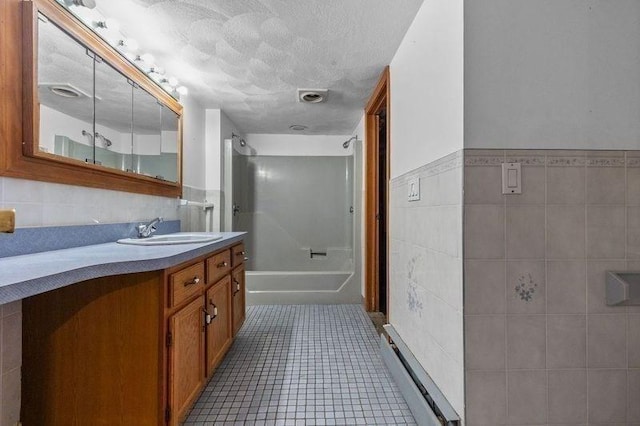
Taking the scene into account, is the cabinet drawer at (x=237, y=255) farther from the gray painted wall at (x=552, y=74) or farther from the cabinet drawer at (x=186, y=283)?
the gray painted wall at (x=552, y=74)

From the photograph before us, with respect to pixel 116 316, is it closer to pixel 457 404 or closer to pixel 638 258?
pixel 457 404

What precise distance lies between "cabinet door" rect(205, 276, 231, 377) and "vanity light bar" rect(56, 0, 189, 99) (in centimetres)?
147

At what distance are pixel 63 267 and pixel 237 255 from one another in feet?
4.36

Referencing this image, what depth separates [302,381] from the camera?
5.72 ft

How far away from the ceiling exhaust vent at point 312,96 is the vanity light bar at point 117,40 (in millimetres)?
943

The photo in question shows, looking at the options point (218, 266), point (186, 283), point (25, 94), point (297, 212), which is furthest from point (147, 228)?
point (297, 212)

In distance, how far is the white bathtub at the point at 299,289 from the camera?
3176 mm

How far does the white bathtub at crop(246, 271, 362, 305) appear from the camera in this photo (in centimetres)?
318

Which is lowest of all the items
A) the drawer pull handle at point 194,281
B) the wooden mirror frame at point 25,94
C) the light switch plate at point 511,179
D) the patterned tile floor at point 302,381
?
the patterned tile floor at point 302,381

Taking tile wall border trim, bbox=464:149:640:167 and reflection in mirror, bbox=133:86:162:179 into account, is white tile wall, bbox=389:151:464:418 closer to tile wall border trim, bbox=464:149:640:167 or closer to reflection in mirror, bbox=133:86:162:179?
tile wall border trim, bbox=464:149:640:167

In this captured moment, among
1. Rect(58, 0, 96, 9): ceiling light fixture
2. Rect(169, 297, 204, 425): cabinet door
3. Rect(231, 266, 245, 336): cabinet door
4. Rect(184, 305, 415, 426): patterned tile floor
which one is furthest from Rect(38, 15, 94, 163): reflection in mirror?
Rect(184, 305, 415, 426): patterned tile floor

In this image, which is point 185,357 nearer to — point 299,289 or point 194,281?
point 194,281

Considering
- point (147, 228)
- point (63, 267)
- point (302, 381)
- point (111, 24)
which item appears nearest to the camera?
point (63, 267)

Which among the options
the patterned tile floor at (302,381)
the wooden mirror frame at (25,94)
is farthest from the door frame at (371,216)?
the wooden mirror frame at (25,94)
